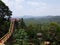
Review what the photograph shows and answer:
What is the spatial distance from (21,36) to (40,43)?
389 centimetres

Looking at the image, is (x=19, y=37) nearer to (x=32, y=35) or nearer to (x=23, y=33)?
(x=23, y=33)

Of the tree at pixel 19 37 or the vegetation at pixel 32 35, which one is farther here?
the vegetation at pixel 32 35

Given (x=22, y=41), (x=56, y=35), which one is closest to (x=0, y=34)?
(x=22, y=41)

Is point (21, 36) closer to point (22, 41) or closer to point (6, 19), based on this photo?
point (22, 41)

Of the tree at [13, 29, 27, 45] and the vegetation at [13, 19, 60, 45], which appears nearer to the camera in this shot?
the tree at [13, 29, 27, 45]

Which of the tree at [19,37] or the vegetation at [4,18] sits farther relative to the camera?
the vegetation at [4,18]

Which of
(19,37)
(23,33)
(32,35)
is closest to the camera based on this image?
(19,37)

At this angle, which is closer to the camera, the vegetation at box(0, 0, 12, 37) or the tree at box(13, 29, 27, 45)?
the tree at box(13, 29, 27, 45)

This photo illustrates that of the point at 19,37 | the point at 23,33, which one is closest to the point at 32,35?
the point at 23,33

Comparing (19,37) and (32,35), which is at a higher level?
(19,37)

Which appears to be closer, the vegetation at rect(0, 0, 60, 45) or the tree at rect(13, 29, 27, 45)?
the tree at rect(13, 29, 27, 45)

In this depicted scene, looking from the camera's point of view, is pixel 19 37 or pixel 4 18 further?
pixel 4 18

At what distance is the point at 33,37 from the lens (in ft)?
87.9

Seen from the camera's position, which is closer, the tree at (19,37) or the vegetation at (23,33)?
the tree at (19,37)
